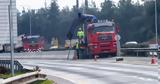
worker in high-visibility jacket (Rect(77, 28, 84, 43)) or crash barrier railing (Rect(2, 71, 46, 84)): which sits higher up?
worker in high-visibility jacket (Rect(77, 28, 84, 43))

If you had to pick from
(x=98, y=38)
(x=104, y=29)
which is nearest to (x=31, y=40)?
(x=98, y=38)

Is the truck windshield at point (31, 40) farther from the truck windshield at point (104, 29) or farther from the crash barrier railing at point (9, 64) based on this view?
the crash barrier railing at point (9, 64)

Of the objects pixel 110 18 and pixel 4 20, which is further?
pixel 110 18

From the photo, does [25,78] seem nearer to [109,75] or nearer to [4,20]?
[109,75]

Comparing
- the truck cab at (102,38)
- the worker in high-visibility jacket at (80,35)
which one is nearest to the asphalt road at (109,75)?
the truck cab at (102,38)

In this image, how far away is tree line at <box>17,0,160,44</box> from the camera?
103 metres

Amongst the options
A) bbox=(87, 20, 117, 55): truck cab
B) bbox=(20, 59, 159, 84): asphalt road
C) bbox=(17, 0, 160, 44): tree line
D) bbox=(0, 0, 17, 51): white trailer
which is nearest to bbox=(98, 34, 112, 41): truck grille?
bbox=(87, 20, 117, 55): truck cab

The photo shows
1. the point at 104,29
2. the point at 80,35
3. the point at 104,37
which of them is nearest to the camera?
the point at 104,29

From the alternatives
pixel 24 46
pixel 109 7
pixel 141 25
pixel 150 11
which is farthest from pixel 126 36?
pixel 24 46

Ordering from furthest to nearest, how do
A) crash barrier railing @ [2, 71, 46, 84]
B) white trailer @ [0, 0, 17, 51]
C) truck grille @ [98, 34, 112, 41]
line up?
truck grille @ [98, 34, 112, 41] < white trailer @ [0, 0, 17, 51] < crash barrier railing @ [2, 71, 46, 84]

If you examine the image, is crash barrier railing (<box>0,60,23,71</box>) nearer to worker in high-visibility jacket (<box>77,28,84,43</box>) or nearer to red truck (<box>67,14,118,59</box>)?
red truck (<box>67,14,118,59</box>)

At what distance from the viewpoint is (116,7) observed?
129 meters

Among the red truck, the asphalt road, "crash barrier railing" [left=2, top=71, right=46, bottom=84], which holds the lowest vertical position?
the asphalt road

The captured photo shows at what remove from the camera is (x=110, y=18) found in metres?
122
